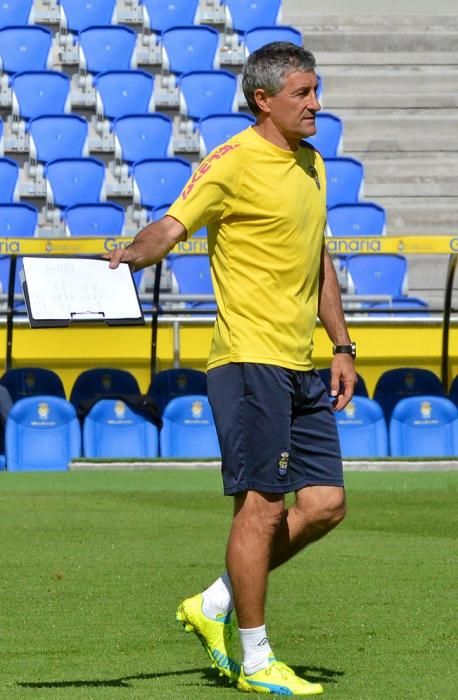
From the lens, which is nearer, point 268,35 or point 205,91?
point 205,91

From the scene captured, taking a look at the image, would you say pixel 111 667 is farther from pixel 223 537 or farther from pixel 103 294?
pixel 223 537

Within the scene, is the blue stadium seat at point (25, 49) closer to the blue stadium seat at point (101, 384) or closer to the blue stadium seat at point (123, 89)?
the blue stadium seat at point (123, 89)

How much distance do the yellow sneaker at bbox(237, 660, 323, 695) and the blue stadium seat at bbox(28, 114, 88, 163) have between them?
580 inches

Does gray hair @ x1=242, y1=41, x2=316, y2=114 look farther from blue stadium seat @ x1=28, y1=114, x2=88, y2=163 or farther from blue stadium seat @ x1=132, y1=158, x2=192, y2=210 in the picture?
blue stadium seat @ x1=28, y1=114, x2=88, y2=163

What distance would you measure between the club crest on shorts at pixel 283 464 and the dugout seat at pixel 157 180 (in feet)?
43.7

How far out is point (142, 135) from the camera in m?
19.0

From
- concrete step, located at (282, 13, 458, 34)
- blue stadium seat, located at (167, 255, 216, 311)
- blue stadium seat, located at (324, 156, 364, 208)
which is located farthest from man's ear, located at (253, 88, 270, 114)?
concrete step, located at (282, 13, 458, 34)

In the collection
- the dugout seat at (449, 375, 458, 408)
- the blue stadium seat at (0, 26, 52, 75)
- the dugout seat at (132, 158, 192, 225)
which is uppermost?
the blue stadium seat at (0, 26, 52, 75)

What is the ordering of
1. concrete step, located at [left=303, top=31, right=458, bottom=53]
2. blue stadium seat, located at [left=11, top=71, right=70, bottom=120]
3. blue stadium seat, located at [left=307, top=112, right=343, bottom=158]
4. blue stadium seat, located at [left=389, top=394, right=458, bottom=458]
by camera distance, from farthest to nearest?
concrete step, located at [left=303, top=31, right=458, bottom=53] < blue stadium seat, located at [left=11, top=71, right=70, bottom=120] < blue stadium seat, located at [left=307, top=112, right=343, bottom=158] < blue stadium seat, located at [left=389, top=394, right=458, bottom=458]

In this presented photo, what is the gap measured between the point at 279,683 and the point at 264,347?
3.48 ft

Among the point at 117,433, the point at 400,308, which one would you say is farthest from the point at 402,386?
the point at 117,433

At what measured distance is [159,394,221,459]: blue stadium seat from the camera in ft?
45.1

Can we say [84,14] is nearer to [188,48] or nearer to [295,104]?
[188,48]

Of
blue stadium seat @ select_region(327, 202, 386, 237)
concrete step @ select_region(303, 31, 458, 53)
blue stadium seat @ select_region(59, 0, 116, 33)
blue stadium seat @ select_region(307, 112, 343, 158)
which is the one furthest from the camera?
concrete step @ select_region(303, 31, 458, 53)
